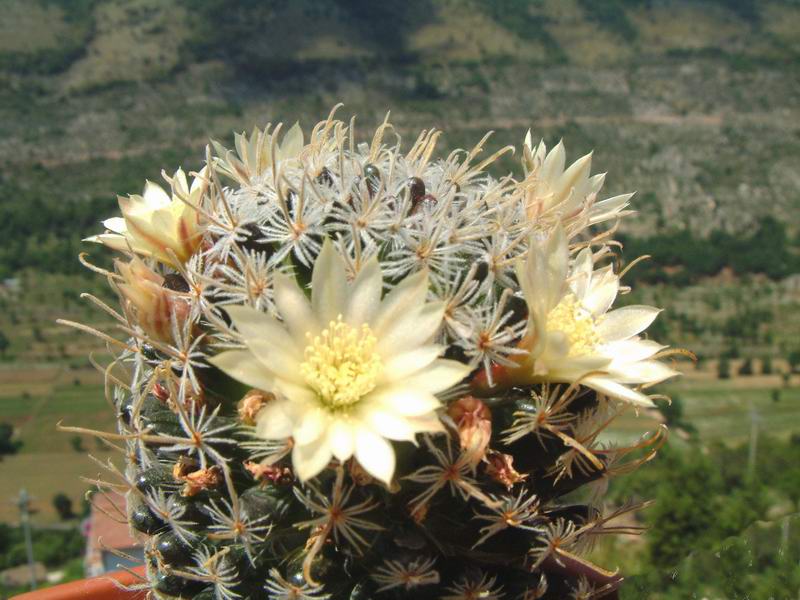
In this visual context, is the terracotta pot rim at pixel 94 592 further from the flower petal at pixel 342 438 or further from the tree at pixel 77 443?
the tree at pixel 77 443

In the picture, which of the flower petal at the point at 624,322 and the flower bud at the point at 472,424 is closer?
the flower bud at the point at 472,424

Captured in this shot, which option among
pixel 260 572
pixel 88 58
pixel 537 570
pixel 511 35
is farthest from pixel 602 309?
pixel 511 35

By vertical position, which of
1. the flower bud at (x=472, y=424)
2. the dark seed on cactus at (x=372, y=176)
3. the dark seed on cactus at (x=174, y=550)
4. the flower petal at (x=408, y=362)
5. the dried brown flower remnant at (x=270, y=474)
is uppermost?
the dark seed on cactus at (x=372, y=176)

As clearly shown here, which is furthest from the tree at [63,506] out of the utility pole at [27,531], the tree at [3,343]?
the tree at [3,343]

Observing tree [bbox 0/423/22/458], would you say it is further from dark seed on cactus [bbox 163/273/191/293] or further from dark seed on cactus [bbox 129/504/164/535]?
dark seed on cactus [bbox 163/273/191/293]

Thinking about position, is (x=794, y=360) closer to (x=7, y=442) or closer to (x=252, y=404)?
(x=7, y=442)

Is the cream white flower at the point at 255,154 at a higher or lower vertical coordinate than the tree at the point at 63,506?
higher

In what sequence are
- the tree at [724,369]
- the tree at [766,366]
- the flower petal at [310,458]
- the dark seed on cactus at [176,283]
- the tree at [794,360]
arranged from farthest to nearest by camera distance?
1. the tree at [766,366]
2. the tree at [724,369]
3. the tree at [794,360]
4. the dark seed on cactus at [176,283]
5. the flower petal at [310,458]
